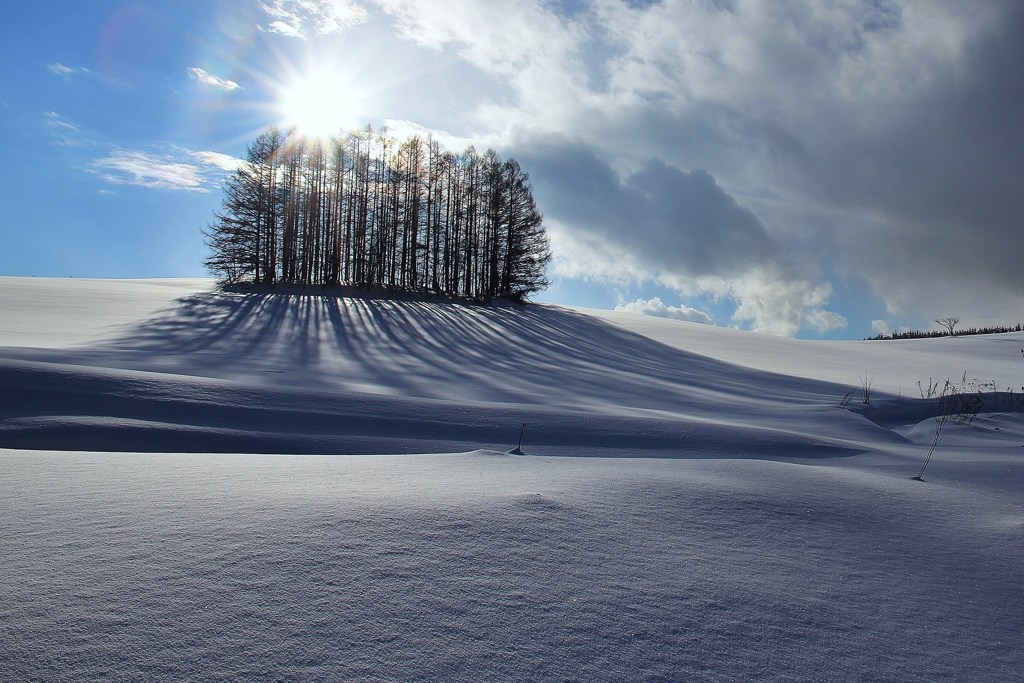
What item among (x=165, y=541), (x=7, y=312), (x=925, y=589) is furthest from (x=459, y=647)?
(x=7, y=312)

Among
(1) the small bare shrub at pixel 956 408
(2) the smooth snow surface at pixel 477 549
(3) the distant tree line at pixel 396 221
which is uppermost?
Answer: (3) the distant tree line at pixel 396 221

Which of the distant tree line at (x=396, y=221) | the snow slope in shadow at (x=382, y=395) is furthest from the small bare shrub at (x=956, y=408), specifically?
the distant tree line at (x=396, y=221)

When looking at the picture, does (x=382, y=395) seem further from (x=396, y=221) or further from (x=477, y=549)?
(x=396, y=221)

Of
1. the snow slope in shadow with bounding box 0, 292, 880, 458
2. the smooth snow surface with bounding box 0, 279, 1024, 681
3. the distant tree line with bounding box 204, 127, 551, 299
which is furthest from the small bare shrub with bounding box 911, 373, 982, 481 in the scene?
the distant tree line with bounding box 204, 127, 551, 299

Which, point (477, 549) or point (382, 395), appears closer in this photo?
point (477, 549)

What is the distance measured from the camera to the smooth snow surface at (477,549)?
1319mm

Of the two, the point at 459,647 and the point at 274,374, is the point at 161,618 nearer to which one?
the point at 459,647

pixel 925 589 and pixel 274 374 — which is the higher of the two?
pixel 274 374

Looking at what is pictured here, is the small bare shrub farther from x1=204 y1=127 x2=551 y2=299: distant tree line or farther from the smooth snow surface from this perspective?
x1=204 y1=127 x2=551 y2=299: distant tree line

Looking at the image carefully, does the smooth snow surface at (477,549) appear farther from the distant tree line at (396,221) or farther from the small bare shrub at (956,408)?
the distant tree line at (396,221)

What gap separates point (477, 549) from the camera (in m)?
1.77

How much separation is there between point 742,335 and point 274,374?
17175 millimetres

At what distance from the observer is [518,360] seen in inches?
444

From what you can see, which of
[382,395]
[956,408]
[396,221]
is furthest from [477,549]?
[396,221]
